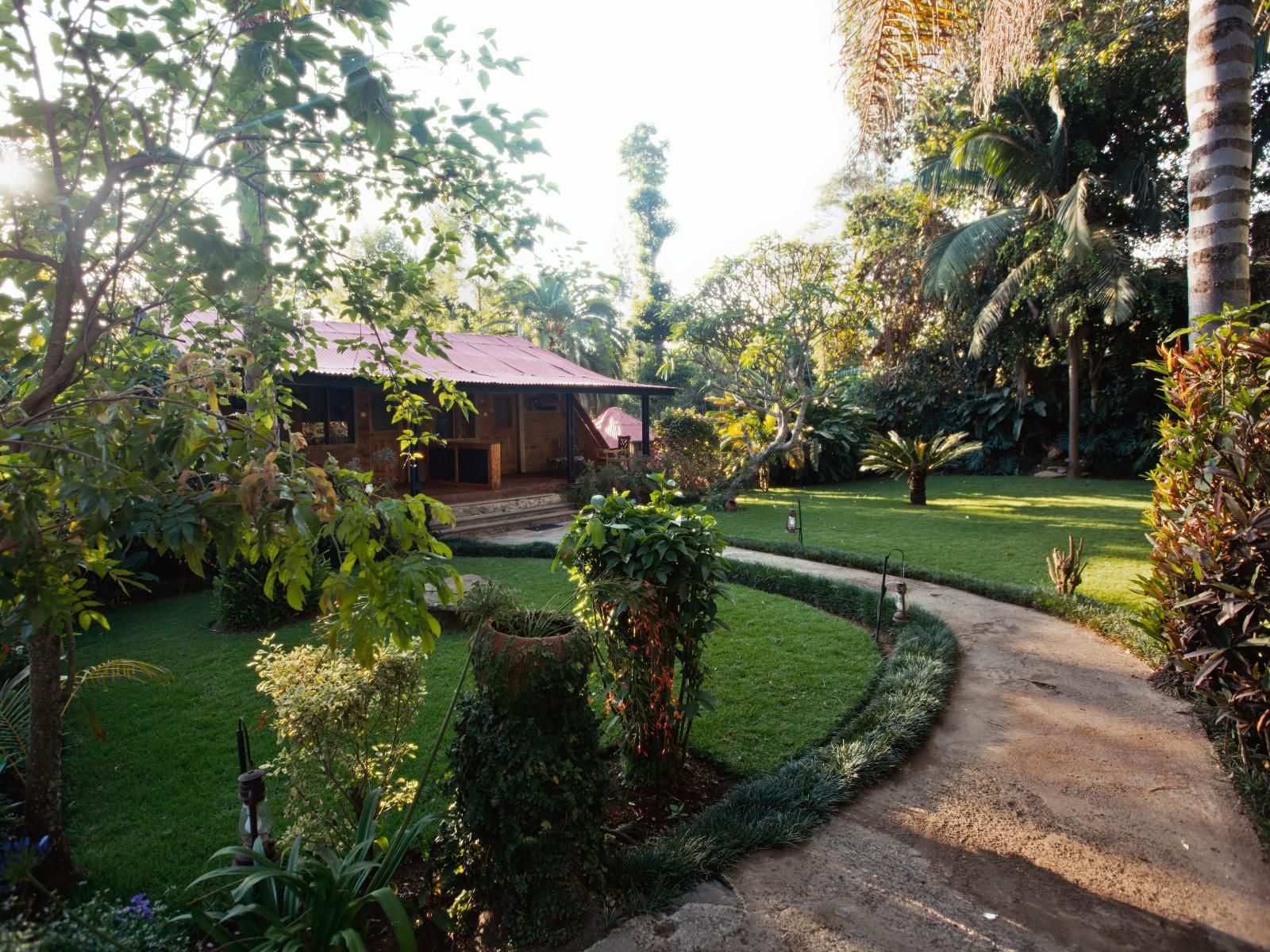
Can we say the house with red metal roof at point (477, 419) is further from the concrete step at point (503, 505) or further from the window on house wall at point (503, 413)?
the concrete step at point (503, 505)

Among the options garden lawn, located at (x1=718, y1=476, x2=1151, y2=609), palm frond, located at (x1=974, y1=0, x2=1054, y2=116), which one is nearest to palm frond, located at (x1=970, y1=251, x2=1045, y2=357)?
garden lawn, located at (x1=718, y1=476, x2=1151, y2=609)

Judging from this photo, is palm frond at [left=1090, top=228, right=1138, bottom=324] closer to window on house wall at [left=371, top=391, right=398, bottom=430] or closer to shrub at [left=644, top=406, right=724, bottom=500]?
shrub at [left=644, top=406, right=724, bottom=500]

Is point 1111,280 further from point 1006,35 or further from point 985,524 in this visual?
point 1006,35

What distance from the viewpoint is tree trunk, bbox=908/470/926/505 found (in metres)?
14.7

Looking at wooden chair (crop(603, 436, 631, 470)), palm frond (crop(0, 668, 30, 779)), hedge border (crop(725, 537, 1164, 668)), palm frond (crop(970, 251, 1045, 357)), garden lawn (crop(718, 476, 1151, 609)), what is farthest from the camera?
palm frond (crop(970, 251, 1045, 357))

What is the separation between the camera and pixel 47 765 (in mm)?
3021

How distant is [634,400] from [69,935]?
3766 centimetres

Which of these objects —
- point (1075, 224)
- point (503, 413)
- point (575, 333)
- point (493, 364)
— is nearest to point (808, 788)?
point (493, 364)

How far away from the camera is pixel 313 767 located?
327cm

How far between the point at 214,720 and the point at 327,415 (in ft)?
30.5

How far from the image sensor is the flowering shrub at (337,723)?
3043mm

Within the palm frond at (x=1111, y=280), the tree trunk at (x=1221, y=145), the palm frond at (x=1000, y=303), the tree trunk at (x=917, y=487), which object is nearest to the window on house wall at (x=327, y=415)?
the tree trunk at (x=917, y=487)

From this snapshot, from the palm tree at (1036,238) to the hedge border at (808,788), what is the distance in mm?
13585

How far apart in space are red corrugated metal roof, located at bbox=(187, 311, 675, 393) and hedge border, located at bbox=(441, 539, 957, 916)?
7893 millimetres
